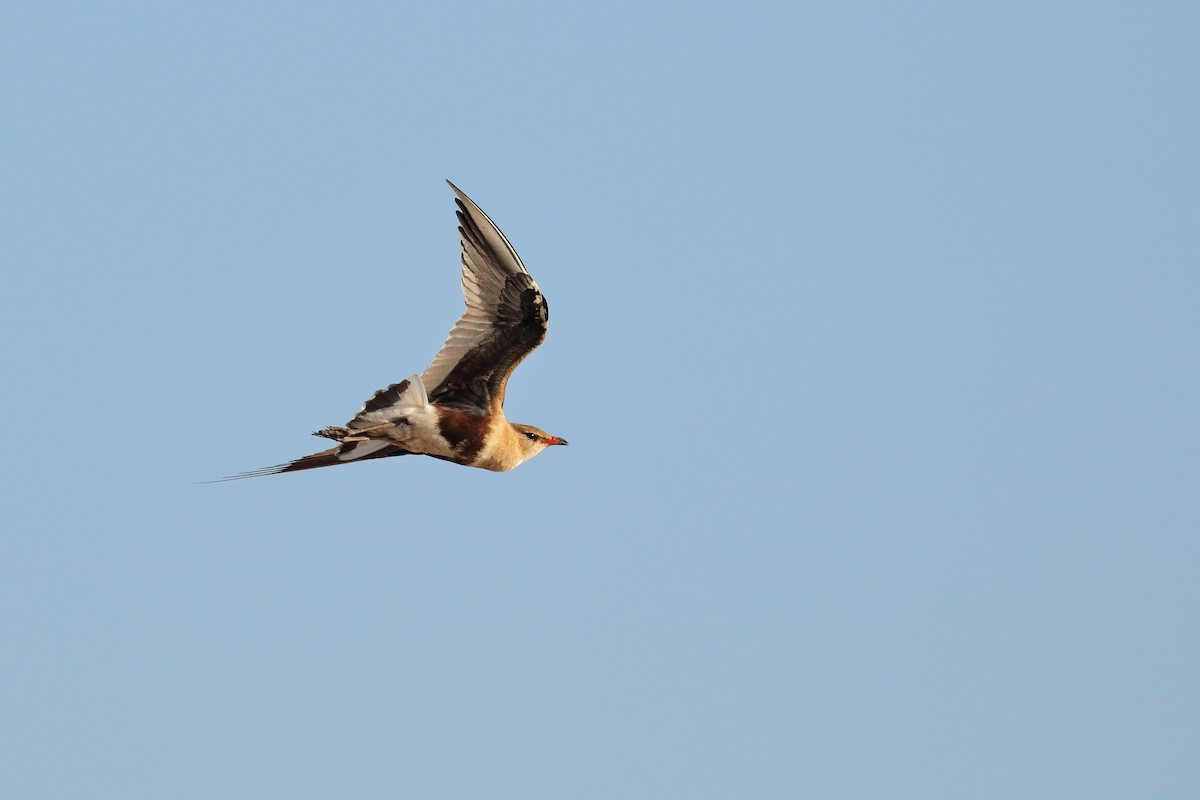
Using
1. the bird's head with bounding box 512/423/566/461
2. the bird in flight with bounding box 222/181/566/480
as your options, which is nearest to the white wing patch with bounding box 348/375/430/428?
the bird in flight with bounding box 222/181/566/480

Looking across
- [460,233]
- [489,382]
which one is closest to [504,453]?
[489,382]

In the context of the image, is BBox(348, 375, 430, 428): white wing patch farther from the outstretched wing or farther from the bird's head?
the bird's head

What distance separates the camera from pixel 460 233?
2045 cm

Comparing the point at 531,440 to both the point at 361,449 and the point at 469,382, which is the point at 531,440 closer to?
the point at 469,382

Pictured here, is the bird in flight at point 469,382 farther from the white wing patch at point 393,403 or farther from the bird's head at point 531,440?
the bird's head at point 531,440

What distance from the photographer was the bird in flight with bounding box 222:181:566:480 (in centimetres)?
2041

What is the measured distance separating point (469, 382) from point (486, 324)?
73 cm

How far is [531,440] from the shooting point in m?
22.4

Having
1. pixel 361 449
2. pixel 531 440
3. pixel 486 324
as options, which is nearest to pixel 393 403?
pixel 361 449

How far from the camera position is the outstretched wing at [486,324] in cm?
2033

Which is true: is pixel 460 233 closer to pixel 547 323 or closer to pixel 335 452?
pixel 547 323

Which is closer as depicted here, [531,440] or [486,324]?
[486,324]

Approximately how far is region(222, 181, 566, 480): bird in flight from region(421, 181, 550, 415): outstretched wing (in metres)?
0.01

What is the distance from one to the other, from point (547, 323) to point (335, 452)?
2.81 metres
